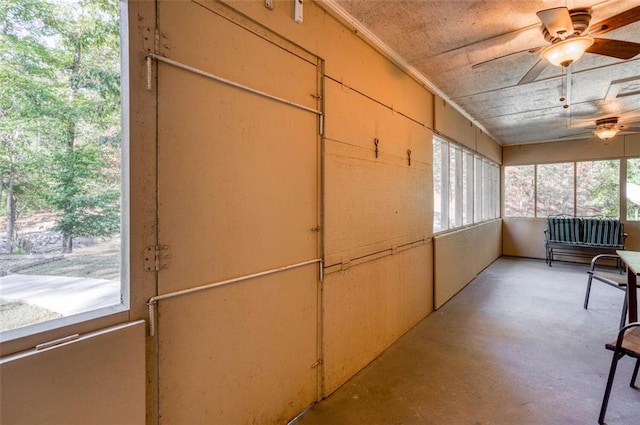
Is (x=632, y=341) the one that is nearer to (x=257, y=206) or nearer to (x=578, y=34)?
(x=578, y=34)

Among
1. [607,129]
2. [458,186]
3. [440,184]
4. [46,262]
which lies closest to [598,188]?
[607,129]

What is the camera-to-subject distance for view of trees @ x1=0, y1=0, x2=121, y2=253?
96cm

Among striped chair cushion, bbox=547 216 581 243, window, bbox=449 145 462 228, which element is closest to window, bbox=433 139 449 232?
window, bbox=449 145 462 228

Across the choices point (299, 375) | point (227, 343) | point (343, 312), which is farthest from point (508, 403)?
point (227, 343)

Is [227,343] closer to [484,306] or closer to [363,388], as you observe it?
[363,388]

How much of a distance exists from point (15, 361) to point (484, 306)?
173 inches

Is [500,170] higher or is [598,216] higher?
[500,170]

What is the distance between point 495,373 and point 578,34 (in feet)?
8.68

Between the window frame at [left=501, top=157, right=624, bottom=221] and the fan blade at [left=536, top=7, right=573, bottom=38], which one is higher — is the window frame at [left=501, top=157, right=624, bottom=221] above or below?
below

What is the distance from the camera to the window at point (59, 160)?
0.97 m

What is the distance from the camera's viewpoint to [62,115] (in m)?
1.06

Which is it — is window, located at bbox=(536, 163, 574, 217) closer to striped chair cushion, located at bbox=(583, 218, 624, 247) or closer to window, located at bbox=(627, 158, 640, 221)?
striped chair cushion, located at bbox=(583, 218, 624, 247)

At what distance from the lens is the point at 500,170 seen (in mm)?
7414

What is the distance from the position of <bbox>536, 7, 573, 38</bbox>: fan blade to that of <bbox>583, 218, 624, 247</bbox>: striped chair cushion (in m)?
5.67
